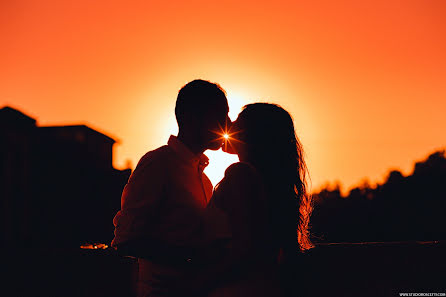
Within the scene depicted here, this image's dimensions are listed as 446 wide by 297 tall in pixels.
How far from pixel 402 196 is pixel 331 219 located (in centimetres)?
814

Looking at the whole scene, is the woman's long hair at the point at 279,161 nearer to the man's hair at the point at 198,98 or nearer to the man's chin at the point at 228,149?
the man's chin at the point at 228,149

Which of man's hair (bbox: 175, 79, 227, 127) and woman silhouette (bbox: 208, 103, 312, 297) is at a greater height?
man's hair (bbox: 175, 79, 227, 127)

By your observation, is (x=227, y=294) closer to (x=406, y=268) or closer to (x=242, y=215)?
(x=242, y=215)

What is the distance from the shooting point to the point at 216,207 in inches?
95.0

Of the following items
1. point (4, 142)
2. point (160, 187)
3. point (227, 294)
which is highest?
point (4, 142)

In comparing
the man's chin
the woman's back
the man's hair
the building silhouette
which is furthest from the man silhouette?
the building silhouette

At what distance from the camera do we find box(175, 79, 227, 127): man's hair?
320 cm

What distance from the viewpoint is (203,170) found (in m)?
3.45

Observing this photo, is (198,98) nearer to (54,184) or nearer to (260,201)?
(260,201)

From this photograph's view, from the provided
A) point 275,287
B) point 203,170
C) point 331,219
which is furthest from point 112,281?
point 331,219

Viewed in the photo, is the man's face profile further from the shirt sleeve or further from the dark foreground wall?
the dark foreground wall

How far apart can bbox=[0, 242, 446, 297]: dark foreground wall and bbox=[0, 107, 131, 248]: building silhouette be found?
72.2 ft

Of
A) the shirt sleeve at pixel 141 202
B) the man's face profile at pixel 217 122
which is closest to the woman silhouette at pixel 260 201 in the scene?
the man's face profile at pixel 217 122

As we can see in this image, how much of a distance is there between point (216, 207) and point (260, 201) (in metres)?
0.25
